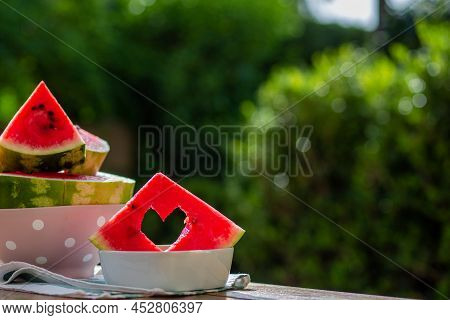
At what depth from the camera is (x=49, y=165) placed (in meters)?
1.44

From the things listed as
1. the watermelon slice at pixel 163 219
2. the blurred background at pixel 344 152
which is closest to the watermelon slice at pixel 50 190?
the watermelon slice at pixel 163 219

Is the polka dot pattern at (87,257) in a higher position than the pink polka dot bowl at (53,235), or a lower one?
lower

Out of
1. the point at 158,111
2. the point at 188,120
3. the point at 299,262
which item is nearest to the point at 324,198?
the point at 299,262

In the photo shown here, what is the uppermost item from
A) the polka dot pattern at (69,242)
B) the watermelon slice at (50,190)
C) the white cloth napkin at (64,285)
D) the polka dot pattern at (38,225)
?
the watermelon slice at (50,190)

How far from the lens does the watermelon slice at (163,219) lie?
1253 millimetres

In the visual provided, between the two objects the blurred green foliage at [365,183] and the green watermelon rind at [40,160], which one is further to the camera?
the blurred green foliage at [365,183]

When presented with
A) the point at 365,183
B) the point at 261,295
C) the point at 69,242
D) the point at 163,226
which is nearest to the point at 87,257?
the point at 69,242

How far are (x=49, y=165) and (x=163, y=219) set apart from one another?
0.32m

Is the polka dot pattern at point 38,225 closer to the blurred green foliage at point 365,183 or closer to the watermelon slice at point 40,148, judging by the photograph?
the watermelon slice at point 40,148

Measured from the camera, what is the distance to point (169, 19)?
8.27 m

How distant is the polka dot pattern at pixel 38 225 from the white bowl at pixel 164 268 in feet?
0.64

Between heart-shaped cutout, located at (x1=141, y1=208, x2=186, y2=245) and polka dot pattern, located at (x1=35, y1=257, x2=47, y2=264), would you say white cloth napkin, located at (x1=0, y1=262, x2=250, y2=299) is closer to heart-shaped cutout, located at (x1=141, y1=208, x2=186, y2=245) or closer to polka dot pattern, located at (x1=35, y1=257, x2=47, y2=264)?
polka dot pattern, located at (x1=35, y1=257, x2=47, y2=264)

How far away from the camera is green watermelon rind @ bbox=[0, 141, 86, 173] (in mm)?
1417

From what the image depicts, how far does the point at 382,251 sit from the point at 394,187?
34 cm
